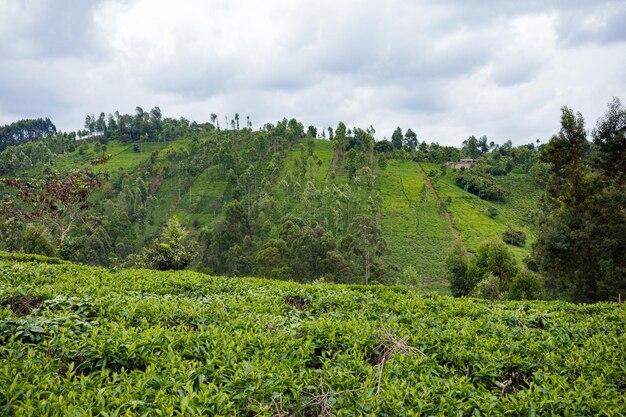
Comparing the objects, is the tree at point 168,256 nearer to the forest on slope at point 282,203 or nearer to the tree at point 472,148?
the forest on slope at point 282,203

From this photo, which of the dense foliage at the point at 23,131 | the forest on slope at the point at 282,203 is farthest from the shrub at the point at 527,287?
the dense foliage at the point at 23,131

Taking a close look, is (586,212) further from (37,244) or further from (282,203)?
(282,203)

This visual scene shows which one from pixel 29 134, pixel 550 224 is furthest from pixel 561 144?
pixel 29 134

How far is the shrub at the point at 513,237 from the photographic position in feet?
208

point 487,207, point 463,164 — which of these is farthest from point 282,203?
point 463,164

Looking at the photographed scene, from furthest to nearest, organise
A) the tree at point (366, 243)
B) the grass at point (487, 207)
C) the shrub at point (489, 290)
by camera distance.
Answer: the grass at point (487, 207), the tree at point (366, 243), the shrub at point (489, 290)

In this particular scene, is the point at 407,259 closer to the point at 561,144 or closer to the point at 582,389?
the point at 561,144

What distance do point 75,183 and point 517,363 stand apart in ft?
92.5

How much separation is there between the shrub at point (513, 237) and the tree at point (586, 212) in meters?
41.1

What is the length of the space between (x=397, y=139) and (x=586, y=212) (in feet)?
280

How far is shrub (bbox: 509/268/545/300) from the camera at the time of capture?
3067 cm

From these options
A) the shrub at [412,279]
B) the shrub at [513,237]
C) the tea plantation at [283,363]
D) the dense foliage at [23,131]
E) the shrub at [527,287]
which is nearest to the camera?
the tea plantation at [283,363]

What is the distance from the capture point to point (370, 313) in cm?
668

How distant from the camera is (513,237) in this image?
63438 mm
